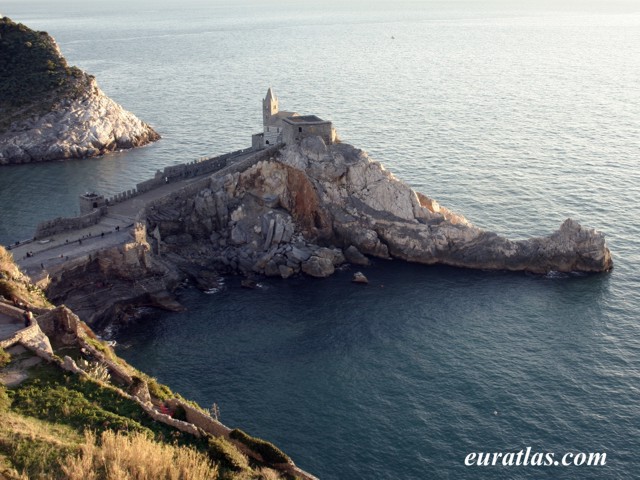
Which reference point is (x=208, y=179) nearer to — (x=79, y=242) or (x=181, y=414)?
(x=79, y=242)

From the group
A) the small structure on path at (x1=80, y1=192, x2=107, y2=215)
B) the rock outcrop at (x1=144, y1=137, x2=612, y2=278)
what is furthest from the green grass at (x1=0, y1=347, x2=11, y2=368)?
the small structure on path at (x1=80, y1=192, x2=107, y2=215)

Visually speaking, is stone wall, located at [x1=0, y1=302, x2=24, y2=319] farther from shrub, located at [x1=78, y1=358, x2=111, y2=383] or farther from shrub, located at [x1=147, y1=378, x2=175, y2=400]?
shrub, located at [x1=147, y1=378, x2=175, y2=400]

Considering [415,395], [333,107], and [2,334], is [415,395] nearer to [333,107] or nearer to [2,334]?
[2,334]

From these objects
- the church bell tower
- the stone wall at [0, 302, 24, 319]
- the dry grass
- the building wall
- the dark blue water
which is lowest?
the dark blue water

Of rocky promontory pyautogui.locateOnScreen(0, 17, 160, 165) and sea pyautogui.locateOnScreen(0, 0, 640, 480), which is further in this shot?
rocky promontory pyautogui.locateOnScreen(0, 17, 160, 165)

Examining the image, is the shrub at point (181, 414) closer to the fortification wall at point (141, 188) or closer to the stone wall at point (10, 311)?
the stone wall at point (10, 311)

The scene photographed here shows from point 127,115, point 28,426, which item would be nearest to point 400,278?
point 28,426
